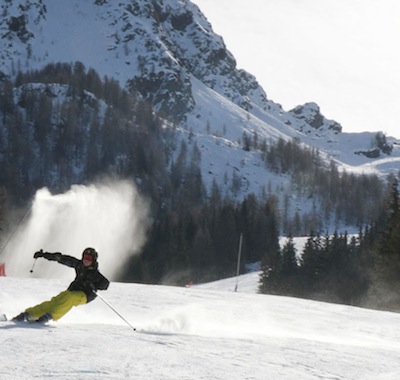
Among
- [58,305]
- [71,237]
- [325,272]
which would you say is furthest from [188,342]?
[325,272]

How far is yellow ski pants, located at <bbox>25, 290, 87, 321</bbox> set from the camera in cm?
898

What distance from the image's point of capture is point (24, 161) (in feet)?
532

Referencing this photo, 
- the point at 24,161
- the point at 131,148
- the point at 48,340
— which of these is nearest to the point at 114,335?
the point at 48,340

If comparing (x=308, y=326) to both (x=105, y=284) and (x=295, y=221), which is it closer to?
(x=105, y=284)

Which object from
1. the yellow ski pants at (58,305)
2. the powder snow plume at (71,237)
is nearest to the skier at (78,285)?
the yellow ski pants at (58,305)

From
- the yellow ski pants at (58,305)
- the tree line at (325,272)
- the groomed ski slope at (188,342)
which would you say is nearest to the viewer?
the groomed ski slope at (188,342)

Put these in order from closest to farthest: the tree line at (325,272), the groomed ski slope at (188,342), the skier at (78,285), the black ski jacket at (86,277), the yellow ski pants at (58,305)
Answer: the groomed ski slope at (188,342) → the yellow ski pants at (58,305) → the skier at (78,285) → the black ski jacket at (86,277) → the tree line at (325,272)

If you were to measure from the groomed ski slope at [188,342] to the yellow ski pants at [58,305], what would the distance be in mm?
203

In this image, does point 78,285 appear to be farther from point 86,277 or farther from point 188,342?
point 188,342

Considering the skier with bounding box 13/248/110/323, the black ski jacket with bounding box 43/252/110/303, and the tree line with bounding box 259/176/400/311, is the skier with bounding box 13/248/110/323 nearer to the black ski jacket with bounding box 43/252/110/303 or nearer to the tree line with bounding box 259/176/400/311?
the black ski jacket with bounding box 43/252/110/303

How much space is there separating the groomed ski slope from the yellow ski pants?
203 millimetres

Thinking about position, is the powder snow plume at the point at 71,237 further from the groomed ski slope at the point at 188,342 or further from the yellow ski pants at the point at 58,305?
the yellow ski pants at the point at 58,305

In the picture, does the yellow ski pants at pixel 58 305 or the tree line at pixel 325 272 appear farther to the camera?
the tree line at pixel 325 272

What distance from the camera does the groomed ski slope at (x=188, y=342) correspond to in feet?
20.6
